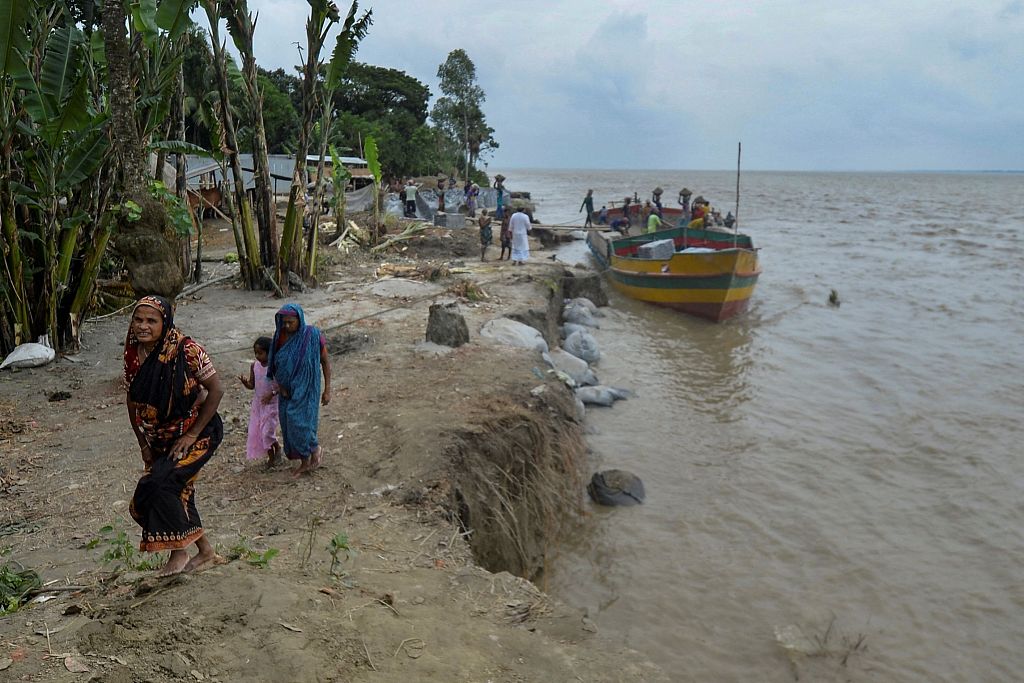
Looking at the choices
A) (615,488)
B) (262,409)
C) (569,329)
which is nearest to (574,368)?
(569,329)

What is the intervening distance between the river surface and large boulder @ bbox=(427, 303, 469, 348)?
76.7 inches

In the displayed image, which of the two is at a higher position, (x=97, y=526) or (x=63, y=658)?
(x=63, y=658)

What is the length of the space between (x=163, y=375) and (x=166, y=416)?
19 centimetres

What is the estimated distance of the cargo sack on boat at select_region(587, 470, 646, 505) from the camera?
6.54 m

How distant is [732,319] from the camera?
1453 centimetres

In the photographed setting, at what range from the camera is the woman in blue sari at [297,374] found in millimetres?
4512

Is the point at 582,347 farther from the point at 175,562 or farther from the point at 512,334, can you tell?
the point at 175,562

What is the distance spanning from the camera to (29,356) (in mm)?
6934

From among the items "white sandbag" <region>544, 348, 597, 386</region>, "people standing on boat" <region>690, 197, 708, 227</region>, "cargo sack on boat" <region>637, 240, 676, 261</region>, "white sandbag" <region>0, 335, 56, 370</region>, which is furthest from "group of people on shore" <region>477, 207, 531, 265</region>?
"white sandbag" <region>0, 335, 56, 370</region>

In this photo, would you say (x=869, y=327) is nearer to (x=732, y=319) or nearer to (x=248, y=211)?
(x=732, y=319)

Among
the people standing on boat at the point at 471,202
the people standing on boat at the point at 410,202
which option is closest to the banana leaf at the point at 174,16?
the people standing on boat at the point at 410,202

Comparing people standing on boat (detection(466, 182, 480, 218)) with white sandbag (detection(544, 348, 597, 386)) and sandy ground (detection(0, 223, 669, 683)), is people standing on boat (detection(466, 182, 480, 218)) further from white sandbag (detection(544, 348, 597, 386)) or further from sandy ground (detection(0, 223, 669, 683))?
sandy ground (detection(0, 223, 669, 683))

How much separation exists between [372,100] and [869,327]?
103ft

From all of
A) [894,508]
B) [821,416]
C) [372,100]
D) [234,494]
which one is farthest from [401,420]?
[372,100]
